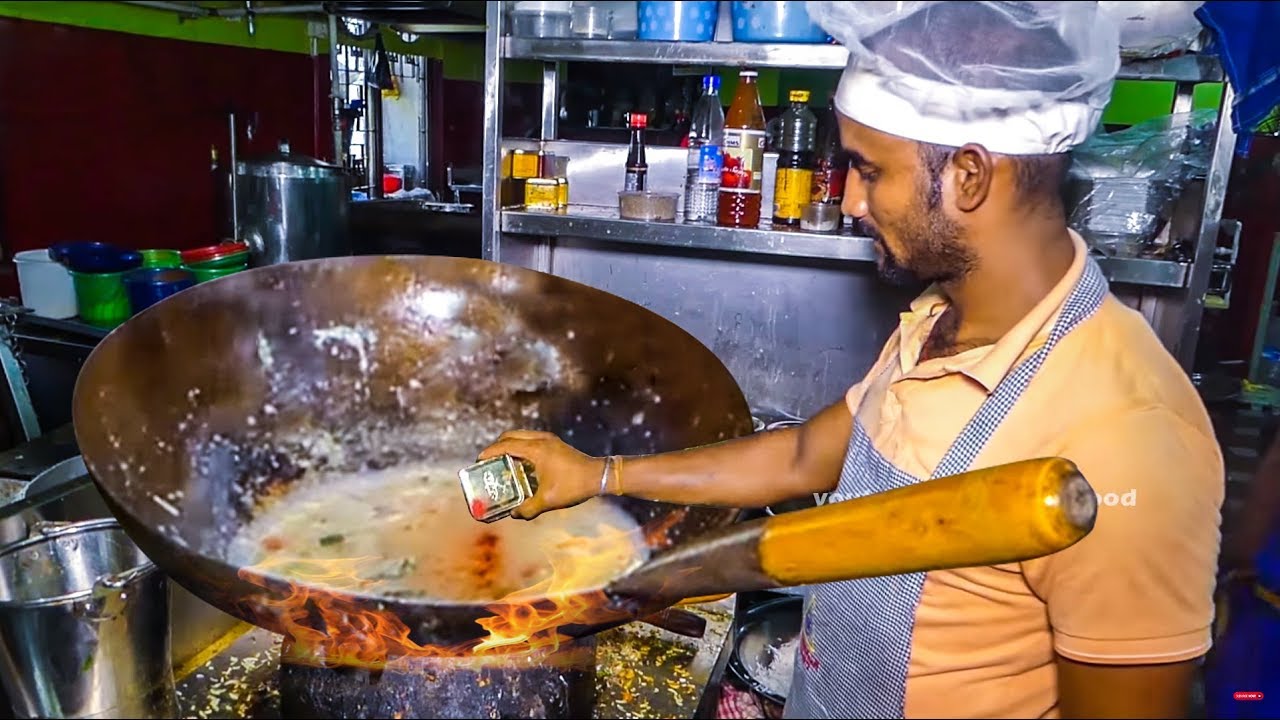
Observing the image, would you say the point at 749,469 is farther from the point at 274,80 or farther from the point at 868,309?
the point at 274,80

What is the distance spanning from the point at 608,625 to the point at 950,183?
1.94ft

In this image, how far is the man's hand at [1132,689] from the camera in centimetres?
77

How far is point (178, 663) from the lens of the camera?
4.15 ft

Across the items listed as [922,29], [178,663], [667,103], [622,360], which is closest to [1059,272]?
[922,29]

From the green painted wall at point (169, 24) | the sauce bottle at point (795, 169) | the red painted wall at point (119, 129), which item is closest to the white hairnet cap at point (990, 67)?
the sauce bottle at point (795, 169)

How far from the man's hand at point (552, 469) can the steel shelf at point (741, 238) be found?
2.19 ft

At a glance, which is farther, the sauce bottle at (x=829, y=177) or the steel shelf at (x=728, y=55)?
the sauce bottle at (x=829, y=177)

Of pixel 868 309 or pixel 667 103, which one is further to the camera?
pixel 667 103

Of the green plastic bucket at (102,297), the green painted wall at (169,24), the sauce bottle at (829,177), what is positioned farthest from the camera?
the green painted wall at (169,24)

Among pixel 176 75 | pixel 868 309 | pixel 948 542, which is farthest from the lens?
pixel 176 75

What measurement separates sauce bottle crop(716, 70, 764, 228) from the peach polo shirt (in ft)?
2.77

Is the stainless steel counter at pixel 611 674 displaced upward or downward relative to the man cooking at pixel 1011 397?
downward

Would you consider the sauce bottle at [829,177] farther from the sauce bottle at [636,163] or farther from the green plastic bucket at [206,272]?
the green plastic bucket at [206,272]

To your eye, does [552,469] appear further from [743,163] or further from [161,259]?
[161,259]
